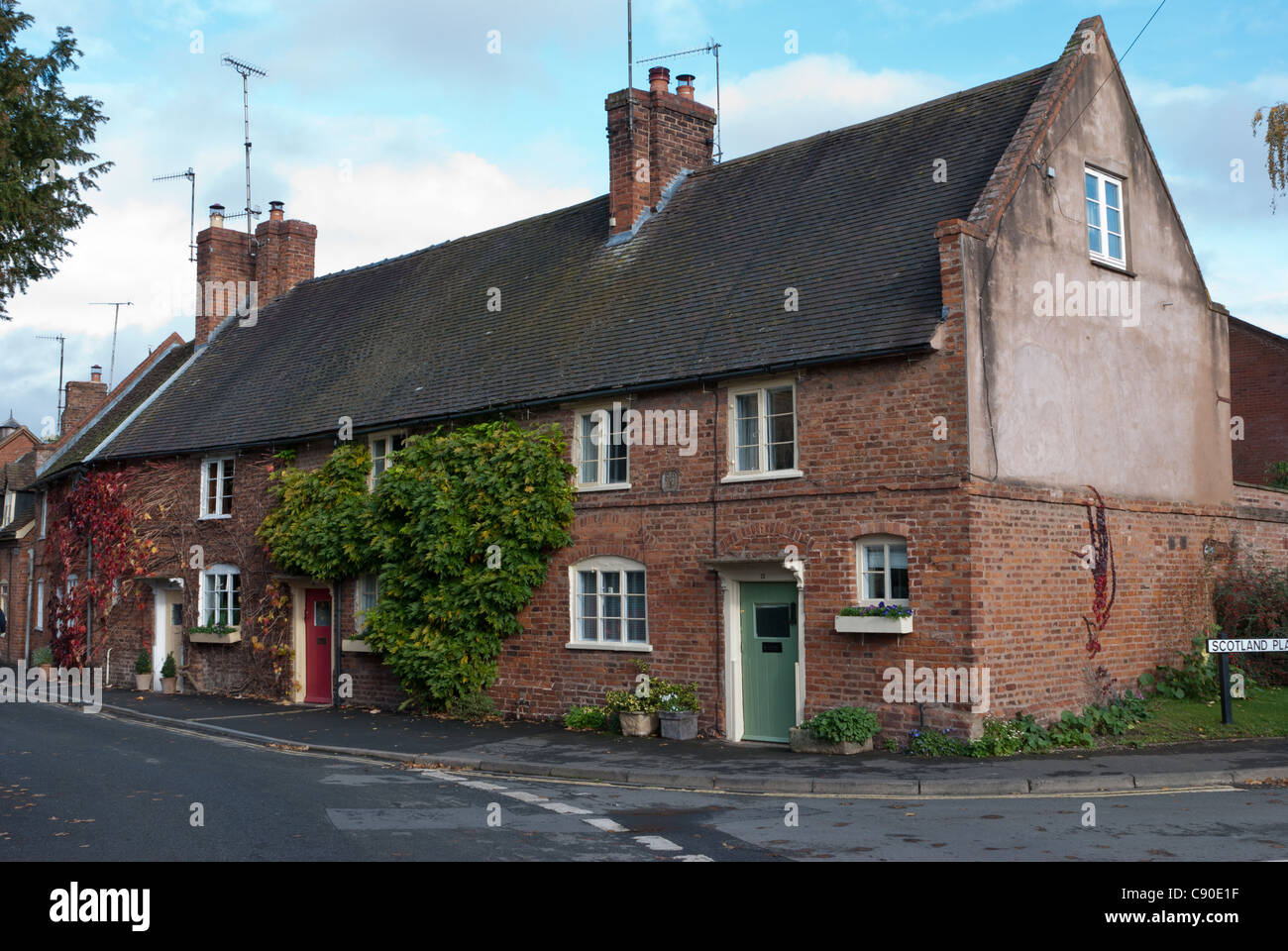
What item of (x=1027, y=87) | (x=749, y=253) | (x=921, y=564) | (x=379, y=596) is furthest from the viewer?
(x=379, y=596)

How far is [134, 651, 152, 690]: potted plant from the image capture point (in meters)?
26.6

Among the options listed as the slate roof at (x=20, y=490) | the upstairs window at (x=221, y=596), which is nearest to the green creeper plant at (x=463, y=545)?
the upstairs window at (x=221, y=596)

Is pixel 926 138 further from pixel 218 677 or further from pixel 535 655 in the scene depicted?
pixel 218 677

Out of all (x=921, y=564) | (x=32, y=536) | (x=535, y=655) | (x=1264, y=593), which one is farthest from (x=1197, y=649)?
(x=32, y=536)

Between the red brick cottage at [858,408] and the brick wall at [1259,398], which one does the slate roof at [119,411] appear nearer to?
the red brick cottage at [858,408]

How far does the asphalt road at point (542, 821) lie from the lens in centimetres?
900

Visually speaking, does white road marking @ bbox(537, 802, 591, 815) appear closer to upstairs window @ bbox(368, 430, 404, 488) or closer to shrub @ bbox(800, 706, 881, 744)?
shrub @ bbox(800, 706, 881, 744)

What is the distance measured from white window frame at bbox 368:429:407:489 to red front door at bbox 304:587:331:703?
291cm

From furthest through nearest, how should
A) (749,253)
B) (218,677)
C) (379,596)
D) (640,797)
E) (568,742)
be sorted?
(218,677), (379,596), (749,253), (568,742), (640,797)

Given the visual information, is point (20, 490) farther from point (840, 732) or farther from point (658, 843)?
point (658, 843)

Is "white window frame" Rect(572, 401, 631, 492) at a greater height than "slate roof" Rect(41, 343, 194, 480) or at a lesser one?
lesser

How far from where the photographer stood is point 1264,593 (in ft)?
60.6

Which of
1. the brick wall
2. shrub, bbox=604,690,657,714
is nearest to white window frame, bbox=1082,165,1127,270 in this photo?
shrub, bbox=604,690,657,714
